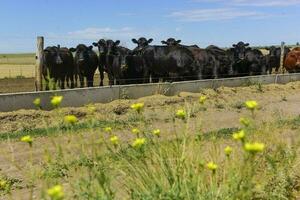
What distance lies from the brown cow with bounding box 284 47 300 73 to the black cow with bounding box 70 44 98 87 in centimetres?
998

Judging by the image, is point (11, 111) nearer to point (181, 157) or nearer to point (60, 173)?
point (60, 173)

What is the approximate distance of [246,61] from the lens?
22047 mm

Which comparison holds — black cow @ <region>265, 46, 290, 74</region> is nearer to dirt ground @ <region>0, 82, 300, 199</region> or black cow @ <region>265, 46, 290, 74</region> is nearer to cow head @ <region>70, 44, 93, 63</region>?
dirt ground @ <region>0, 82, 300, 199</region>

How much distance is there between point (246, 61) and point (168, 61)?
14.7 feet

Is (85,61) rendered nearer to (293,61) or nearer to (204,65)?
(204,65)

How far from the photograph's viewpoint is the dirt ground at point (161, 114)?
849cm

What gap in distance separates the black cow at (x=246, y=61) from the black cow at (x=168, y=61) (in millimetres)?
3244

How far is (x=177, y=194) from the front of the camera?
3613 millimetres

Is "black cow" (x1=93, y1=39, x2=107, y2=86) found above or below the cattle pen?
above

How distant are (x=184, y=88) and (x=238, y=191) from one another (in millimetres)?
12048

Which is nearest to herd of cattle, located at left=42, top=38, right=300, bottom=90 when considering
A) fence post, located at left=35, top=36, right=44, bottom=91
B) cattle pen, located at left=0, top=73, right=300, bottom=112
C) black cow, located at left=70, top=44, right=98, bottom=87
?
black cow, located at left=70, top=44, right=98, bottom=87

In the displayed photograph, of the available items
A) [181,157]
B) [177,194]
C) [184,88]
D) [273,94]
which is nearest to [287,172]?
[181,157]

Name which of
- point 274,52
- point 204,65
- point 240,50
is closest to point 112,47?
point 204,65

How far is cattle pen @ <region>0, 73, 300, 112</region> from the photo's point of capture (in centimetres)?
1143
